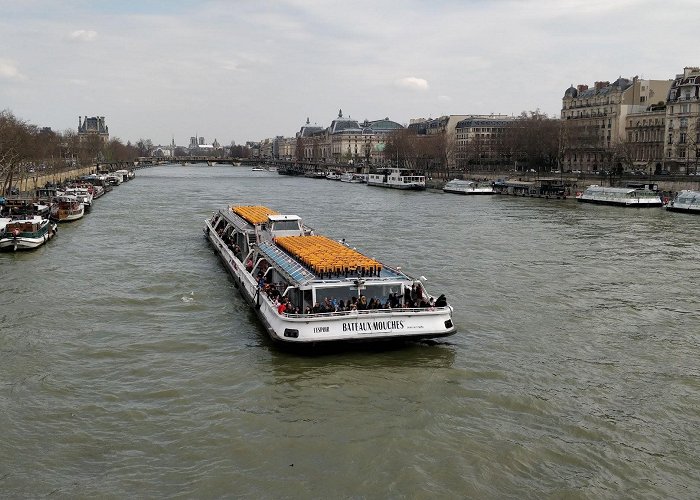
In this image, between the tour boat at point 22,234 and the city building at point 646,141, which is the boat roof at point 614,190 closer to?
the city building at point 646,141

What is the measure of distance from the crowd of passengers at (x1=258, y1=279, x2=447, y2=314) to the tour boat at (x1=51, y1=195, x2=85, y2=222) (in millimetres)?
31350

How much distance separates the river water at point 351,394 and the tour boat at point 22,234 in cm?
362

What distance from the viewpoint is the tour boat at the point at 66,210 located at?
44.6 meters

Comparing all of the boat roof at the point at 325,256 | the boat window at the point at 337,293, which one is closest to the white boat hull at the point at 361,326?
the boat window at the point at 337,293

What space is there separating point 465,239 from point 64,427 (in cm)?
2845

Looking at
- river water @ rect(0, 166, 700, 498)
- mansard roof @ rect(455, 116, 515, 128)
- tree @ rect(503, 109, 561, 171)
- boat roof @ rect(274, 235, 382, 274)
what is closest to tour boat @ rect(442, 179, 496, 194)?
tree @ rect(503, 109, 561, 171)

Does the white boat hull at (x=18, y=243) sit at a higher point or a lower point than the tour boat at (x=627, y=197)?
lower

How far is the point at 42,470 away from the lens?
11.1 meters

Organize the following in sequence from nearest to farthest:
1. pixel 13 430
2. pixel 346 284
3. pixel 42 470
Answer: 1. pixel 42 470
2. pixel 13 430
3. pixel 346 284

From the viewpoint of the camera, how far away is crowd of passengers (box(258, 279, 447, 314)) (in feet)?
53.6

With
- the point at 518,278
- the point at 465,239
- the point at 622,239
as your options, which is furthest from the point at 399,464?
the point at 622,239

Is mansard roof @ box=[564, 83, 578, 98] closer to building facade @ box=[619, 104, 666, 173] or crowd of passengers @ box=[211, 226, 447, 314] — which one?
building facade @ box=[619, 104, 666, 173]

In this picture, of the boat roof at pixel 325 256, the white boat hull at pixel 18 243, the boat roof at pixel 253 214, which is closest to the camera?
the boat roof at pixel 325 256

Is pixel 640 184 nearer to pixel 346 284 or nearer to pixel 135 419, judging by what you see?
pixel 346 284
